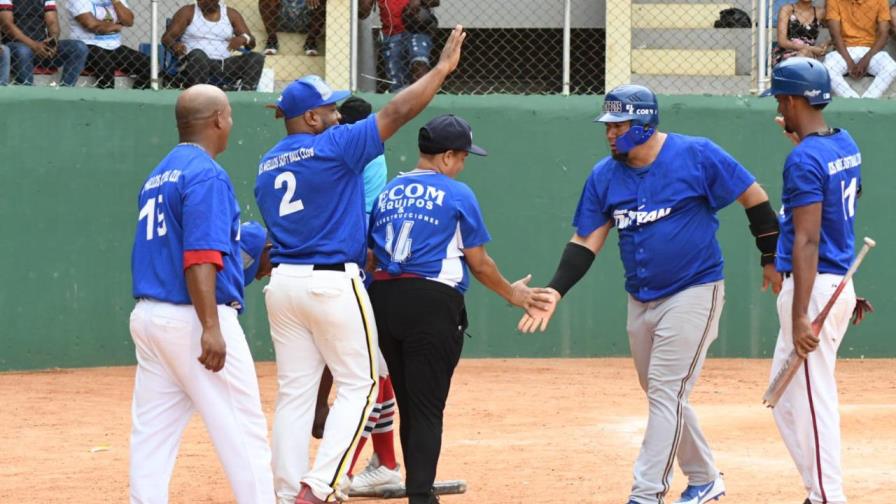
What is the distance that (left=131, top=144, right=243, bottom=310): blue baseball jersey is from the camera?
522 cm

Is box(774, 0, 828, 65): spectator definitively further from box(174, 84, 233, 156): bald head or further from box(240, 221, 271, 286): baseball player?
box(174, 84, 233, 156): bald head

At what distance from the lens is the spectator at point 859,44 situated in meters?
14.0

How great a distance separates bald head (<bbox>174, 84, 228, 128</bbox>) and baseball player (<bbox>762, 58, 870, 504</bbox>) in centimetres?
256

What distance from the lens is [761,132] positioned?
13.0 meters

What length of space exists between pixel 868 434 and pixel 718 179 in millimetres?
3485

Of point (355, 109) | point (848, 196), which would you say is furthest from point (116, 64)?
point (848, 196)

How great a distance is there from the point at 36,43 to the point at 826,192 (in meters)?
8.97

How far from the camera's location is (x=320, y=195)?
6.21 metres

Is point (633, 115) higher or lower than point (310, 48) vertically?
higher

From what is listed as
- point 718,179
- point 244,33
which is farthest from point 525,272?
point 718,179

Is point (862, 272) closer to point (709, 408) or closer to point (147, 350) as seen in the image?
point (709, 408)

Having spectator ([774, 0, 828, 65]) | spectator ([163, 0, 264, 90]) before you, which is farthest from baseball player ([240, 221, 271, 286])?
spectator ([774, 0, 828, 65])

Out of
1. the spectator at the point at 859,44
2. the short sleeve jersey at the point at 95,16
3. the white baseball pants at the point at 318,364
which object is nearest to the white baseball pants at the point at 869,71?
the spectator at the point at 859,44

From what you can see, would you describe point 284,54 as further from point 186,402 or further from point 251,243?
point 186,402
